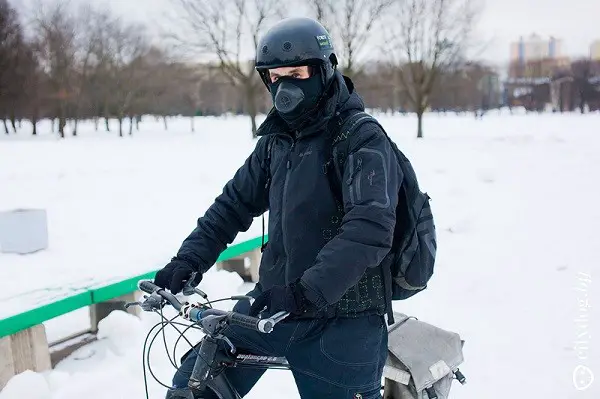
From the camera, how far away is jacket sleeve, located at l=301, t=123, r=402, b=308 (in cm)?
185

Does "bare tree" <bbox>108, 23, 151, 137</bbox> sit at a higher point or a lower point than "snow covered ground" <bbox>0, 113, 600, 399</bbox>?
Answer: higher

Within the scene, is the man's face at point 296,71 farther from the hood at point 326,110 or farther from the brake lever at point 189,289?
the brake lever at point 189,289

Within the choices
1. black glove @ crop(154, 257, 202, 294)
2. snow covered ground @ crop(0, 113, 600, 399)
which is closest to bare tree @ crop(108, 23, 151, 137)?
snow covered ground @ crop(0, 113, 600, 399)

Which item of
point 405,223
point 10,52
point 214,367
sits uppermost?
point 10,52

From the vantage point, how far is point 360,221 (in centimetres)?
189

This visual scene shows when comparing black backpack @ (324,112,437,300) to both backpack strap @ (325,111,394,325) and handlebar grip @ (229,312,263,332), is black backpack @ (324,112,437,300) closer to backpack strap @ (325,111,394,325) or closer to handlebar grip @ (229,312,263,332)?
backpack strap @ (325,111,394,325)

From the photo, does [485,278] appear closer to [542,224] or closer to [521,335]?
[521,335]

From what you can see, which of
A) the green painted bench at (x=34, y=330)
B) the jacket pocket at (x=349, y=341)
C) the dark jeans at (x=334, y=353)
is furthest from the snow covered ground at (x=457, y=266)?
the jacket pocket at (x=349, y=341)

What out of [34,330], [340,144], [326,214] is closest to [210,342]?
[326,214]

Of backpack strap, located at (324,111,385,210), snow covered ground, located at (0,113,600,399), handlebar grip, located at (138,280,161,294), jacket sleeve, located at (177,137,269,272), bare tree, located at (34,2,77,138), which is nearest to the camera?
backpack strap, located at (324,111,385,210)

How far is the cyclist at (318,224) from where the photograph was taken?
6.26 feet

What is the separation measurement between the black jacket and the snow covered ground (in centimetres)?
→ 205

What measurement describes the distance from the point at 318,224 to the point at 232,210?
0.58 metres

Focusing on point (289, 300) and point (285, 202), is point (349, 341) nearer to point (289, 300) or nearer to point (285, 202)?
point (289, 300)
